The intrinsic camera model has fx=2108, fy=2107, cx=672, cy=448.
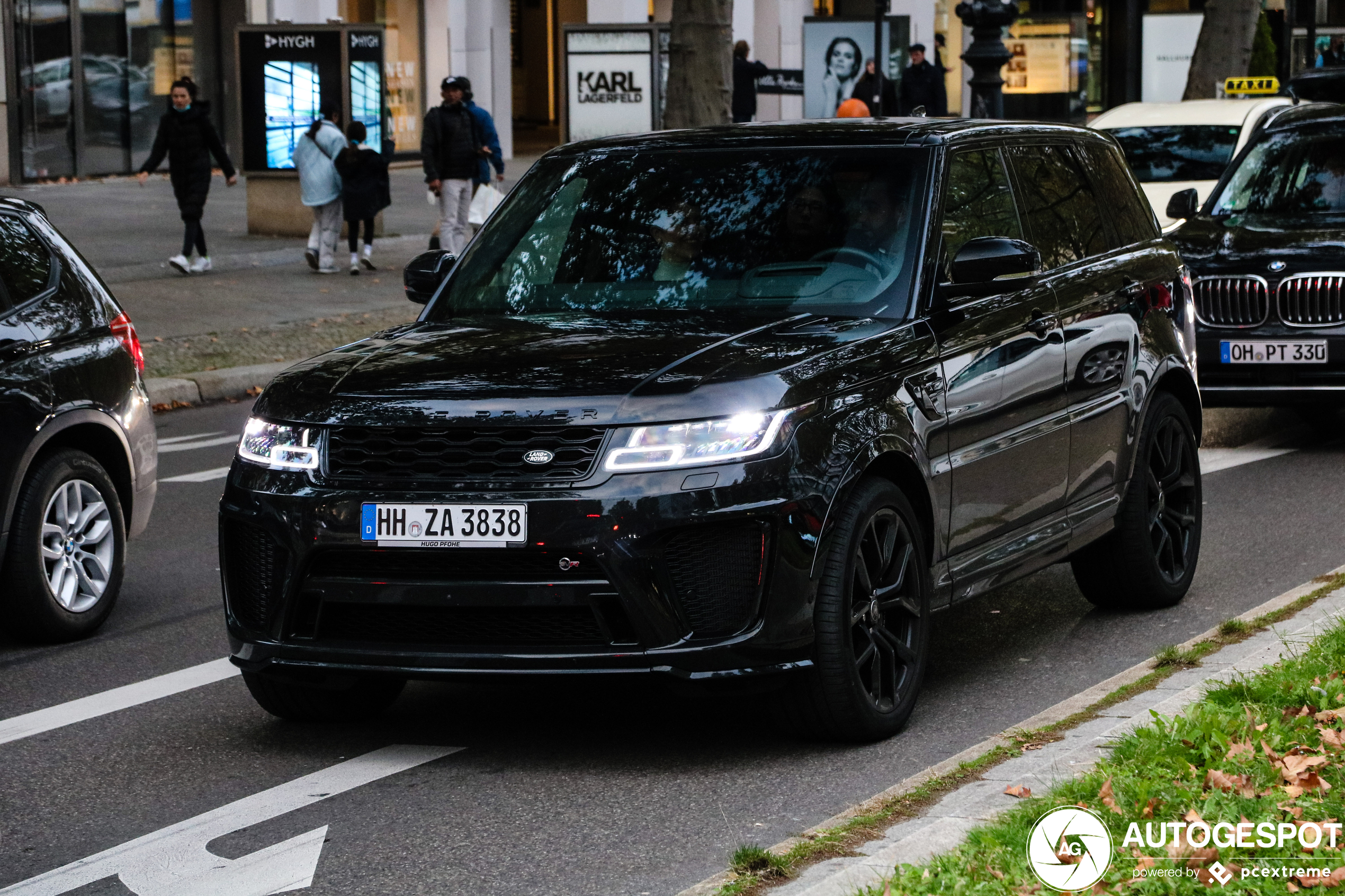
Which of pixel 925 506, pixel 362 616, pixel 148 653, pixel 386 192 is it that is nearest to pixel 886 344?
pixel 925 506

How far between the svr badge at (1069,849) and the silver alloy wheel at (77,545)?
4.22m

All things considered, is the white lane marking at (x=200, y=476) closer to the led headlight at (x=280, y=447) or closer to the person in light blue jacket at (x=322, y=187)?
the led headlight at (x=280, y=447)

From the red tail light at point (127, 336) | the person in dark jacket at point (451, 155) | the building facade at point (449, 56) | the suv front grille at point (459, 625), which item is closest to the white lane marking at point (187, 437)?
the red tail light at point (127, 336)

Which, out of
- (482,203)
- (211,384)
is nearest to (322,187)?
(482,203)

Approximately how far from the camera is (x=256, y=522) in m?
5.73

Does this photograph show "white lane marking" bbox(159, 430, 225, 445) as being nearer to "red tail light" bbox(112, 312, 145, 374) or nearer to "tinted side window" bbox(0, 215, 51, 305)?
"red tail light" bbox(112, 312, 145, 374)

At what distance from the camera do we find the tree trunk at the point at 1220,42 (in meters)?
31.8

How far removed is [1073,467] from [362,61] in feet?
60.4

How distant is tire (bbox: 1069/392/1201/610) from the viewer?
761 centimetres

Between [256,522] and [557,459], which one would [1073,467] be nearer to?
[557,459]

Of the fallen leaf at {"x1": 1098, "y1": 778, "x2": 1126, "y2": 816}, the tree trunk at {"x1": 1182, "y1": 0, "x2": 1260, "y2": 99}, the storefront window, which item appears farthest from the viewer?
the storefront window

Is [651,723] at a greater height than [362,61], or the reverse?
[362,61]

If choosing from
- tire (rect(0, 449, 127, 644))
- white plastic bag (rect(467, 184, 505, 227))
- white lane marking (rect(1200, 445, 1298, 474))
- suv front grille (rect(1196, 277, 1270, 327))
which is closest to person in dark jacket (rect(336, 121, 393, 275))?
white plastic bag (rect(467, 184, 505, 227))

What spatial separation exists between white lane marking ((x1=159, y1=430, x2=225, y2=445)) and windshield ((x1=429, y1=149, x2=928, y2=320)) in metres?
6.41
